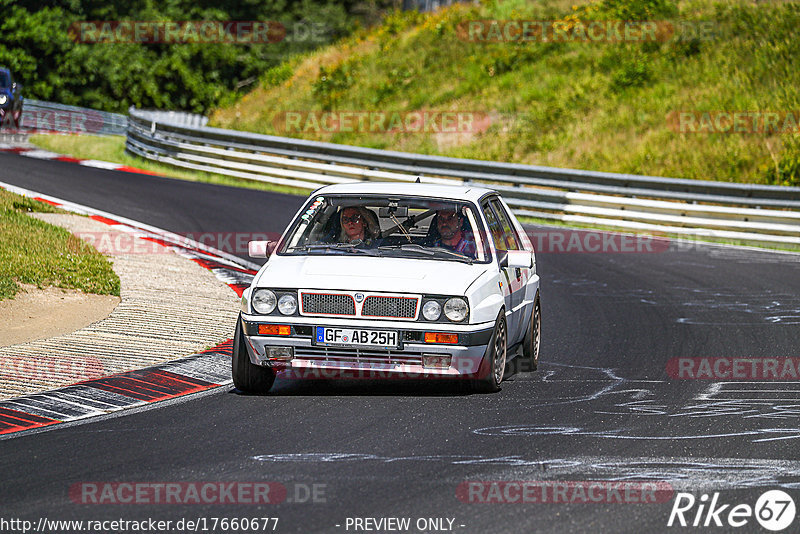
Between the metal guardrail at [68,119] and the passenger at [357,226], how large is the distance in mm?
33196

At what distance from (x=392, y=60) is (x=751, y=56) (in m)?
11.1

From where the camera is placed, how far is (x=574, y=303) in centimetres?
1323

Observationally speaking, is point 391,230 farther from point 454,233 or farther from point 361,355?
point 361,355

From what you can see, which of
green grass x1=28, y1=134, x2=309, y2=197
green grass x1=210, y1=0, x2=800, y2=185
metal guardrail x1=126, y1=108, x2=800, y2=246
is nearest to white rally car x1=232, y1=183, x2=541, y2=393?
metal guardrail x1=126, y1=108, x2=800, y2=246

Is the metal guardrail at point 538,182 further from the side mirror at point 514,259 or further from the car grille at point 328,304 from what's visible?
the car grille at point 328,304

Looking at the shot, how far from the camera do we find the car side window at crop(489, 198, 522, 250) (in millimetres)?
9812

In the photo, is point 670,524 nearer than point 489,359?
Yes

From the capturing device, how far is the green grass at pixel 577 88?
26.3 metres

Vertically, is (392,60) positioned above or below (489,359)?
above

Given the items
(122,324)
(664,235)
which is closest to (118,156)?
(664,235)

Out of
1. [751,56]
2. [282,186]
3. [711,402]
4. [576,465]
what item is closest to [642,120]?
[751,56]

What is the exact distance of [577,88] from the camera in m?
30.9

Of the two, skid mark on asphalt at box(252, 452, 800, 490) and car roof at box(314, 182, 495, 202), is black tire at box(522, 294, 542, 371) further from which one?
skid mark on asphalt at box(252, 452, 800, 490)

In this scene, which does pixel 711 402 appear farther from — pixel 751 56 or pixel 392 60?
pixel 392 60
